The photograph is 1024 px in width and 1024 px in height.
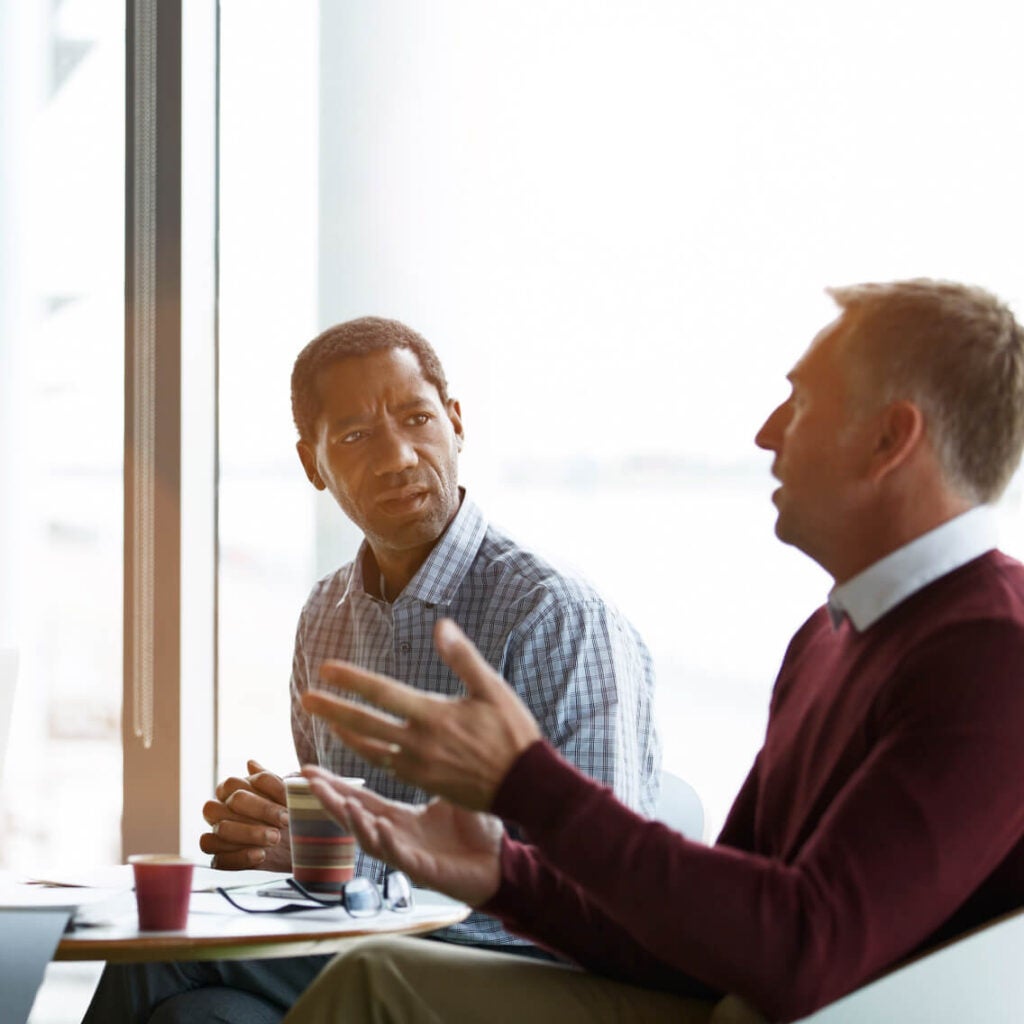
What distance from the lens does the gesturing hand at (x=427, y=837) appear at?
1.42 meters

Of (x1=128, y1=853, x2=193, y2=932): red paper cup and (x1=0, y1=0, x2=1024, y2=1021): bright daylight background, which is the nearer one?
(x1=128, y1=853, x2=193, y2=932): red paper cup

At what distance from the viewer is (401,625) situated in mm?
2414

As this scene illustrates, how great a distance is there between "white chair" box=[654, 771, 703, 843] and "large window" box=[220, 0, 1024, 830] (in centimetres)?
72

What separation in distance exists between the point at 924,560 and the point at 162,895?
2.77ft

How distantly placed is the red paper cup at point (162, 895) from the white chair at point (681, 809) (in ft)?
3.26

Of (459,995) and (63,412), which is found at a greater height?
(63,412)

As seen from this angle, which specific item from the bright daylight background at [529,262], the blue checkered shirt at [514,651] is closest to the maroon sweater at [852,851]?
the blue checkered shirt at [514,651]

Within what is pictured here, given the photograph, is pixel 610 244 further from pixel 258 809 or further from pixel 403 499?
pixel 258 809

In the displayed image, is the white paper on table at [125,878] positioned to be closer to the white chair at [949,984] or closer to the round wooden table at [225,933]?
the round wooden table at [225,933]

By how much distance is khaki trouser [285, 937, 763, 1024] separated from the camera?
1.47m

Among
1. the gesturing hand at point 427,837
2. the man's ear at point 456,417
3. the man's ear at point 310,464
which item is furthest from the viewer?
the man's ear at point 310,464

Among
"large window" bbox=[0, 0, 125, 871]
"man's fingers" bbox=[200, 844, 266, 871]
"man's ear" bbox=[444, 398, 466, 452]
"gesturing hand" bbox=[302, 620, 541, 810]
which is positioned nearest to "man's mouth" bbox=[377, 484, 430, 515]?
"man's ear" bbox=[444, 398, 466, 452]

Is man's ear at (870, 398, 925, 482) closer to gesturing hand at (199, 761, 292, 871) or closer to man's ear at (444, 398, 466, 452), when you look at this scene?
gesturing hand at (199, 761, 292, 871)

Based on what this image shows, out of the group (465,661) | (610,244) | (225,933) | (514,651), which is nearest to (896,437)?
(465,661)
